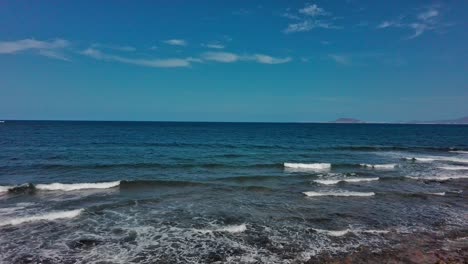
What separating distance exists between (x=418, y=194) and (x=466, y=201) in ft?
7.88

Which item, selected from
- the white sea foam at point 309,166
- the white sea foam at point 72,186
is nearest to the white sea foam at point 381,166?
the white sea foam at point 309,166

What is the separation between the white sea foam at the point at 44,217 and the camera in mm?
12902

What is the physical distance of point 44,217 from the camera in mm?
13688

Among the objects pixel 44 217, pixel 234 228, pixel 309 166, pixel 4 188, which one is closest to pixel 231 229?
pixel 234 228

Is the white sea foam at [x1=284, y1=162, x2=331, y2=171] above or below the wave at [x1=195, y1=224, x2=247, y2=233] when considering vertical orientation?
above

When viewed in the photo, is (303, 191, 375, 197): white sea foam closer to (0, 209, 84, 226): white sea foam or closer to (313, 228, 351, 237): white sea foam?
(313, 228, 351, 237): white sea foam

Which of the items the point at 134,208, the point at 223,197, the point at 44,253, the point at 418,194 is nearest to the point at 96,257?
the point at 44,253

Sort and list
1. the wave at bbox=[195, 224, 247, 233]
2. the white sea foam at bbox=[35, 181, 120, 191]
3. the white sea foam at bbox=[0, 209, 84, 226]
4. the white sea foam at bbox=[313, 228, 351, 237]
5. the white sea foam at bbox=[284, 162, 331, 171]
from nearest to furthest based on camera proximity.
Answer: the white sea foam at bbox=[313, 228, 351, 237] → the wave at bbox=[195, 224, 247, 233] → the white sea foam at bbox=[0, 209, 84, 226] → the white sea foam at bbox=[35, 181, 120, 191] → the white sea foam at bbox=[284, 162, 331, 171]

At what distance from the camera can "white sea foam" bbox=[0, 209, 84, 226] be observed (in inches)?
508

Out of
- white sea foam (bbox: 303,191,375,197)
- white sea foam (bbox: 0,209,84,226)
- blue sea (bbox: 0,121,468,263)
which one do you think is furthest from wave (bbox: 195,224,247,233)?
white sea foam (bbox: 303,191,375,197)

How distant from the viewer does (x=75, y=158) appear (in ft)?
102

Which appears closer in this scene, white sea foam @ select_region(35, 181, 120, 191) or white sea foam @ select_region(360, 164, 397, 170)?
white sea foam @ select_region(35, 181, 120, 191)

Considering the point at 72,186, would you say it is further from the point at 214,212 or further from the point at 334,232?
the point at 334,232

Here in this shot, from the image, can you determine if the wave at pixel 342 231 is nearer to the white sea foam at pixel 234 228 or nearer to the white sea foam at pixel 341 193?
the white sea foam at pixel 234 228
